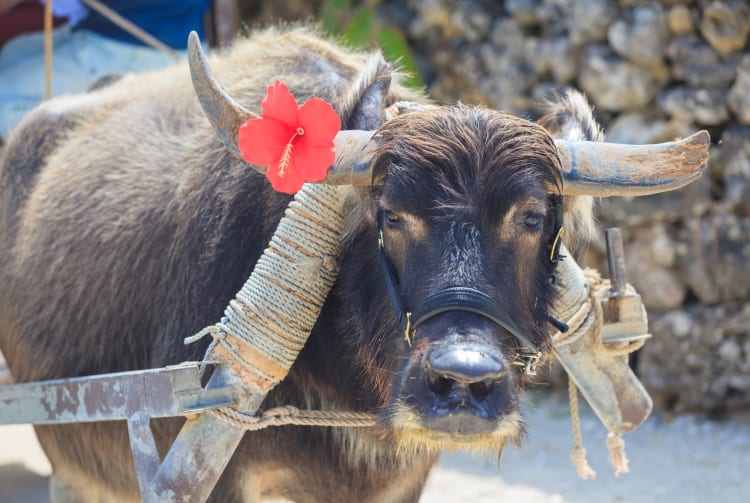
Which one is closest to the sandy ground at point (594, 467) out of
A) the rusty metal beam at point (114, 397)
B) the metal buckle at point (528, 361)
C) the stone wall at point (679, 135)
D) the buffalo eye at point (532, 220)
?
the stone wall at point (679, 135)

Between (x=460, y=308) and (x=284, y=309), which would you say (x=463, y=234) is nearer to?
(x=460, y=308)

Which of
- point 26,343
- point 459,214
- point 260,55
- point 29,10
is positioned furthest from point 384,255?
point 29,10

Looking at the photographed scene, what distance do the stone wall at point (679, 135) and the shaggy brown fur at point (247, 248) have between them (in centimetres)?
187

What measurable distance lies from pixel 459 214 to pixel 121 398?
3.34 feet

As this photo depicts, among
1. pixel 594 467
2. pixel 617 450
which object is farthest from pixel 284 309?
pixel 594 467

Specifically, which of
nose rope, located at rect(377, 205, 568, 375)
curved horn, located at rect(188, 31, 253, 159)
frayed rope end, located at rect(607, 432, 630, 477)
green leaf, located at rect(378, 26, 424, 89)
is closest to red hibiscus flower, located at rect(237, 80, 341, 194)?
curved horn, located at rect(188, 31, 253, 159)

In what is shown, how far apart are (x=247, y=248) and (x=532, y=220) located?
2.74 feet

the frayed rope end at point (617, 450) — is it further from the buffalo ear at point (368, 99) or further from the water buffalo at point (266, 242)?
the buffalo ear at point (368, 99)

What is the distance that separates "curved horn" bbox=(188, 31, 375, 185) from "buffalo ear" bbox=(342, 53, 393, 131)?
213 mm

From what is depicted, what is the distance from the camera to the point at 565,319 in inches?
94.8

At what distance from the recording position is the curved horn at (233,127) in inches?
81.6

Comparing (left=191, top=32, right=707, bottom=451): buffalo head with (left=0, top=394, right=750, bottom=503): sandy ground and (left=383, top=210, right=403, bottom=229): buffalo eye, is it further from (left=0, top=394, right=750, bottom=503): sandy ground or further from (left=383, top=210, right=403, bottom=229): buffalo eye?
(left=0, top=394, right=750, bottom=503): sandy ground

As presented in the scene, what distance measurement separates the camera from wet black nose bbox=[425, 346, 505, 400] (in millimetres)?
1769

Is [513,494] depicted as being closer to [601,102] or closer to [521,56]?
[601,102]
